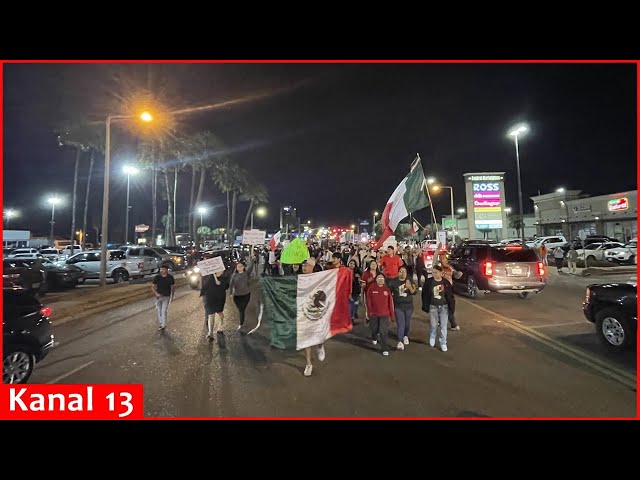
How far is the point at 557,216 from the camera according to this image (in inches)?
2057

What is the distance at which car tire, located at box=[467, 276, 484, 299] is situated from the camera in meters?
12.4

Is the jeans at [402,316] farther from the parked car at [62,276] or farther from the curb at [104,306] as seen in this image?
the parked car at [62,276]

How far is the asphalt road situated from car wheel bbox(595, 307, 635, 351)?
0.23m

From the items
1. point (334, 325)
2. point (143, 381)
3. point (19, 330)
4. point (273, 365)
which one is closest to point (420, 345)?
point (334, 325)

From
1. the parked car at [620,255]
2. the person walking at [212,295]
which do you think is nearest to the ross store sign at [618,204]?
the parked car at [620,255]

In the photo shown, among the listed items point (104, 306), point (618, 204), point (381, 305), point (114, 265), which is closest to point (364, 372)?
point (381, 305)

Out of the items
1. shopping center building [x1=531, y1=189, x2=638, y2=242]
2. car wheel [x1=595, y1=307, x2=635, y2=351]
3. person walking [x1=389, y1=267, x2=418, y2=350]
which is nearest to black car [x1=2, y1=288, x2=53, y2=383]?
person walking [x1=389, y1=267, x2=418, y2=350]

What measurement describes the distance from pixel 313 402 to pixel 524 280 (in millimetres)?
9331

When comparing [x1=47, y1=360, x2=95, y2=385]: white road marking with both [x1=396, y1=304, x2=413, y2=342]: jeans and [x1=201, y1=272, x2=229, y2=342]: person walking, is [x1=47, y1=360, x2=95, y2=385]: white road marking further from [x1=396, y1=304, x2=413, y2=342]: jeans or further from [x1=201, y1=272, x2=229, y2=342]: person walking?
[x1=396, y1=304, x2=413, y2=342]: jeans

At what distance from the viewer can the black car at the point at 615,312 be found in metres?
6.22

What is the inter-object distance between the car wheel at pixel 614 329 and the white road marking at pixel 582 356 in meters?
0.49

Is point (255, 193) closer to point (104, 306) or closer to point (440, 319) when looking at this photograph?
point (104, 306)

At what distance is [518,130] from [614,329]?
20509 millimetres

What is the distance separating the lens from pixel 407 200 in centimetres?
959
